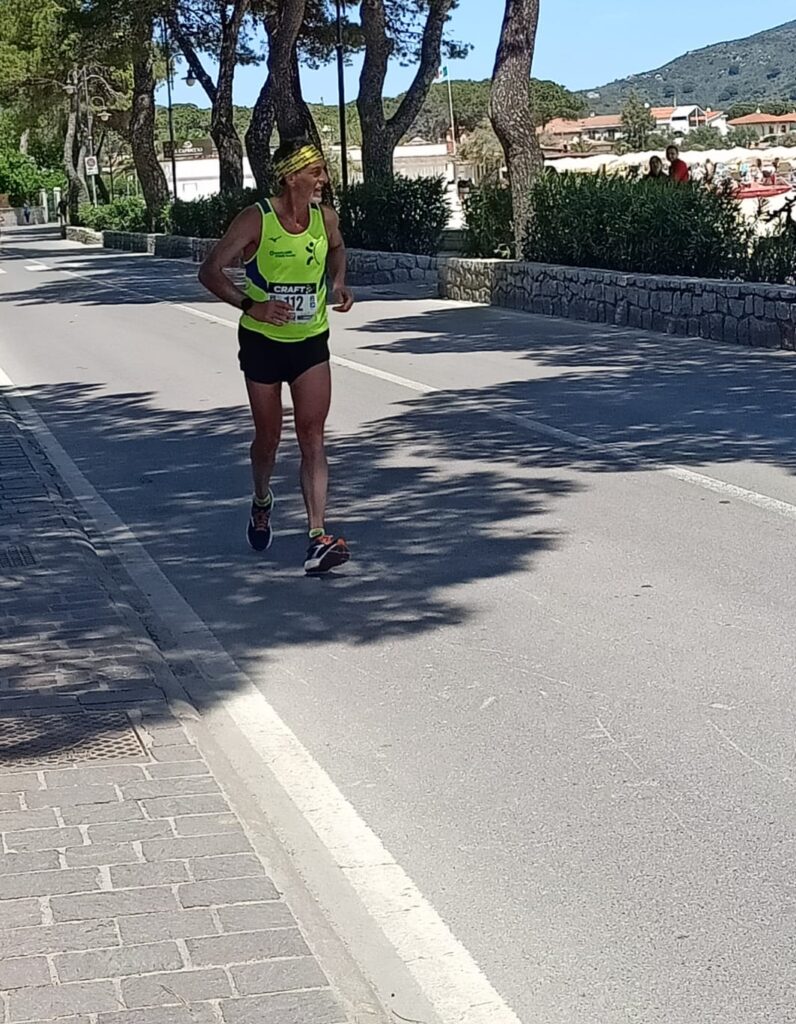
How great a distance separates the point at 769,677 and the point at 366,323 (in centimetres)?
1574

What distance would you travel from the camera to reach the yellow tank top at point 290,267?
7125 millimetres

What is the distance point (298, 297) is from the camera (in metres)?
7.15

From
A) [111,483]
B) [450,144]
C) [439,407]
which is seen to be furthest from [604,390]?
[450,144]

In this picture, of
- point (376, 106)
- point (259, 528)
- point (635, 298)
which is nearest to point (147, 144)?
point (376, 106)

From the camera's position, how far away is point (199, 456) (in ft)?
36.1

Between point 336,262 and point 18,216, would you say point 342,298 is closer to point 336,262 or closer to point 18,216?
point 336,262

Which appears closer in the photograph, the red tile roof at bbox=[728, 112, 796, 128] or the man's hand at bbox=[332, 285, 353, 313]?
the man's hand at bbox=[332, 285, 353, 313]

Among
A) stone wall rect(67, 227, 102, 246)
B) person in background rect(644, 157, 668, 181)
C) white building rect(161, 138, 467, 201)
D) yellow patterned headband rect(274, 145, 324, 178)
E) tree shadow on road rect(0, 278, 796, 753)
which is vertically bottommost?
stone wall rect(67, 227, 102, 246)

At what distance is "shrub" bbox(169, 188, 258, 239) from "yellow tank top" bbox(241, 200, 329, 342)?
29.7m

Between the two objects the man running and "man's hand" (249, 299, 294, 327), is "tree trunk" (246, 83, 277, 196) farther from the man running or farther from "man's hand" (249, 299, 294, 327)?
"man's hand" (249, 299, 294, 327)

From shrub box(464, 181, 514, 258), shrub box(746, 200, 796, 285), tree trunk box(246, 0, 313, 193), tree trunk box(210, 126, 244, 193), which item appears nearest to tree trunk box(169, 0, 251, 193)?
tree trunk box(210, 126, 244, 193)

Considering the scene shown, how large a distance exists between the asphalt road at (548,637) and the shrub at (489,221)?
9.43 metres

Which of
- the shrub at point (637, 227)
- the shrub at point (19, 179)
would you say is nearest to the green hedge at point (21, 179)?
the shrub at point (19, 179)

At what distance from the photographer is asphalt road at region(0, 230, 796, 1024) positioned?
3.92m
